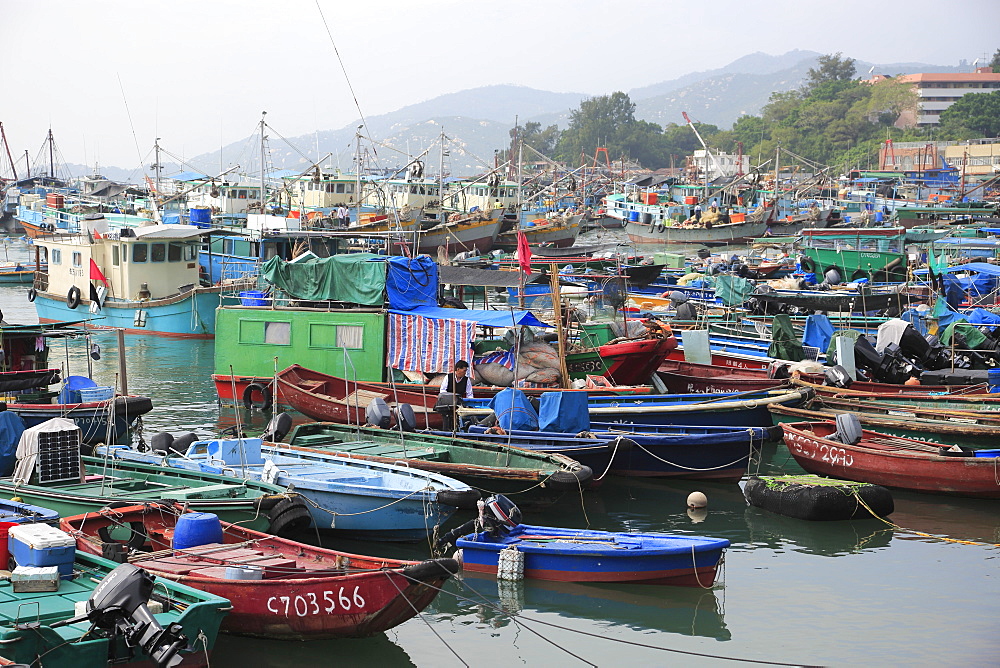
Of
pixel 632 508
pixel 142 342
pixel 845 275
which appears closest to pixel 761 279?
pixel 845 275

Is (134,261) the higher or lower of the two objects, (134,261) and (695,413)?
the higher

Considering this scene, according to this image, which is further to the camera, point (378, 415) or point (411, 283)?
point (411, 283)

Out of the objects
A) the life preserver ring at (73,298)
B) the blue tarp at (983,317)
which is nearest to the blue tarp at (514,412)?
the blue tarp at (983,317)

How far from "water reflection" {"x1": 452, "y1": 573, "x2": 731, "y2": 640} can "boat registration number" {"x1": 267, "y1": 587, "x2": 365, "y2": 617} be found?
7.19 ft

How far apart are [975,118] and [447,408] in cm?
10705

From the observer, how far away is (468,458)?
16344mm

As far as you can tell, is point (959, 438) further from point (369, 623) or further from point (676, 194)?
point (676, 194)

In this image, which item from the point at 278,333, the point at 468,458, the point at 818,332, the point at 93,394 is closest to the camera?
the point at 468,458

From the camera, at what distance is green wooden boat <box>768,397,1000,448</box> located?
1732cm

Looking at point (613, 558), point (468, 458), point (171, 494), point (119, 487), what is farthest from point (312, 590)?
point (468, 458)

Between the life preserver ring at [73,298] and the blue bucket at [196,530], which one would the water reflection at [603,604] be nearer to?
the blue bucket at [196,530]

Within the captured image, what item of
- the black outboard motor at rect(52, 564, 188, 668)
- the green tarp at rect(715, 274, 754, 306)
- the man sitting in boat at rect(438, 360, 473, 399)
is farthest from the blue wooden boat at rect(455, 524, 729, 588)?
the green tarp at rect(715, 274, 754, 306)

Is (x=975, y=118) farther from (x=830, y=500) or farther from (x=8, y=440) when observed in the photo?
(x=8, y=440)

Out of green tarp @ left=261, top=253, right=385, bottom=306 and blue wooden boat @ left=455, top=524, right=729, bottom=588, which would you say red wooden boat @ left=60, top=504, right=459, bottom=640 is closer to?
blue wooden boat @ left=455, top=524, right=729, bottom=588
